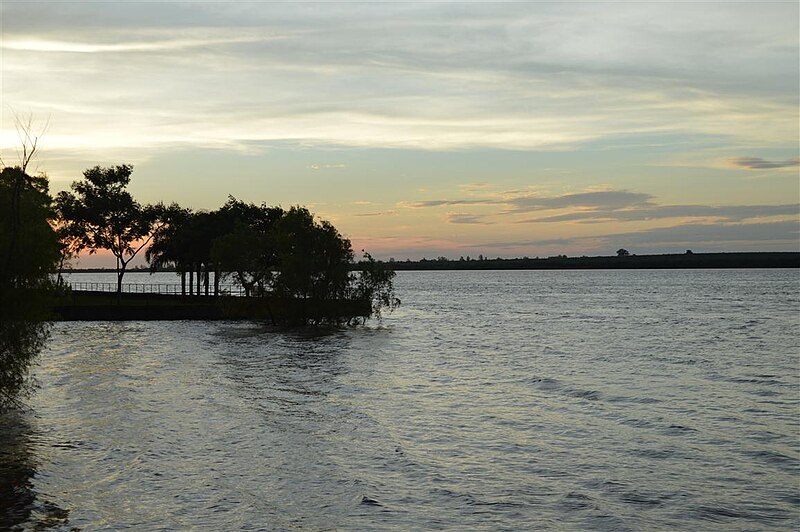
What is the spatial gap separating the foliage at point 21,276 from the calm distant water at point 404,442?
2.19 meters

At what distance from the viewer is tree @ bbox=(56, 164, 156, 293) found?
9850cm

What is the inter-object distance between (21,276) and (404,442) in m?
12.7

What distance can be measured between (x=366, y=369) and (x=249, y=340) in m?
20.7

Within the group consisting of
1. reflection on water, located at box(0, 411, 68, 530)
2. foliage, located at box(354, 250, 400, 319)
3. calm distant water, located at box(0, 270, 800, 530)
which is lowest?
calm distant water, located at box(0, 270, 800, 530)

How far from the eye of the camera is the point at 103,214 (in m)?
99.4

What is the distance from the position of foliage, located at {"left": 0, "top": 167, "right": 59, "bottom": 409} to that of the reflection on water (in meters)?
2.11

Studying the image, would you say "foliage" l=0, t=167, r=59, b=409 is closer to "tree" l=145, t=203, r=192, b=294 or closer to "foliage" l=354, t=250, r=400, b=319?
"foliage" l=354, t=250, r=400, b=319

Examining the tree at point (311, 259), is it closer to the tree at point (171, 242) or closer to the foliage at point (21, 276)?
the tree at point (171, 242)

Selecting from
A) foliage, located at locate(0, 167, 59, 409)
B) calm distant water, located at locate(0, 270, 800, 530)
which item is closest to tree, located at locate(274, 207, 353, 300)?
calm distant water, located at locate(0, 270, 800, 530)

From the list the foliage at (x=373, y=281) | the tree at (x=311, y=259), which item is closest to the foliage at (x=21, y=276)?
the tree at (x=311, y=259)

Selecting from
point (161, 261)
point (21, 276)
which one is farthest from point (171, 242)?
point (21, 276)

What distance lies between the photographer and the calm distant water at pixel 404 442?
1652 centimetres

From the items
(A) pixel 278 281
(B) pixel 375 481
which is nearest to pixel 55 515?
(B) pixel 375 481

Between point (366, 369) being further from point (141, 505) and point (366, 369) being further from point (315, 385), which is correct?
point (141, 505)
